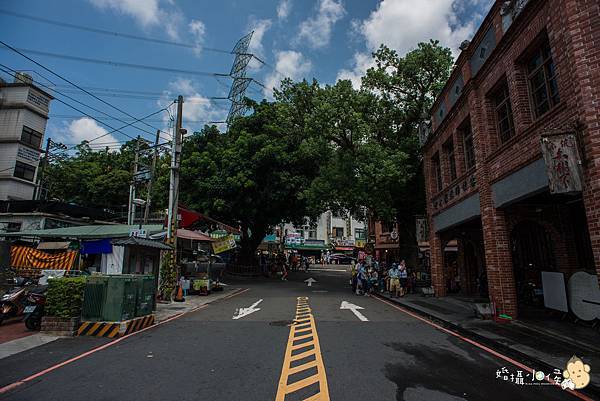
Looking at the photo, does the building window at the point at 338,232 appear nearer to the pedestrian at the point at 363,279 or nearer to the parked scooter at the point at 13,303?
the pedestrian at the point at 363,279

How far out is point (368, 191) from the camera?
690 inches

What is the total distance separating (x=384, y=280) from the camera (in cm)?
1931

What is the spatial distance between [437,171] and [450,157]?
183cm

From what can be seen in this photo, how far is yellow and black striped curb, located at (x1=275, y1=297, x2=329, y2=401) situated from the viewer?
456 centimetres

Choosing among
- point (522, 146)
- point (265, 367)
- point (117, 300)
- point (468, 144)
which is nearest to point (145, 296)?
point (117, 300)

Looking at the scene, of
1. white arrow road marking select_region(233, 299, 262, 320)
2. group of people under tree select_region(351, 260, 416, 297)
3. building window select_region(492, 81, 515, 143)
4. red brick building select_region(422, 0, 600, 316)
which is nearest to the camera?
red brick building select_region(422, 0, 600, 316)

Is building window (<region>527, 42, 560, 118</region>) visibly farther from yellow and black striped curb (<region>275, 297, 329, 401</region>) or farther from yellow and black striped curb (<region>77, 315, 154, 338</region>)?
yellow and black striped curb (<region>77, 315, 154, 338</region>)

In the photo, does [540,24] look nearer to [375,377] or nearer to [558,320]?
[558,320]

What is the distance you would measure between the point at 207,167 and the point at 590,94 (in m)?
22.8

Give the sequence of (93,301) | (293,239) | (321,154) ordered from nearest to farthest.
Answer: (93,301) < (321,154) < (293,239)

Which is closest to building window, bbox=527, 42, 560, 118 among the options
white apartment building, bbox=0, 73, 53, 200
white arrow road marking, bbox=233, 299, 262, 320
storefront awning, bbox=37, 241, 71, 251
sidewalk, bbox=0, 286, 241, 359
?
white arrow road marking, bbox=233, 299, 262, 320

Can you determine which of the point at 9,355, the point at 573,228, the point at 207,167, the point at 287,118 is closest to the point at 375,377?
the point at 9,355

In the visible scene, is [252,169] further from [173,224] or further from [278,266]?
[278,266]

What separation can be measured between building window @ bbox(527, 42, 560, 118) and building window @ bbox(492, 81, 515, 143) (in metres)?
1.11
